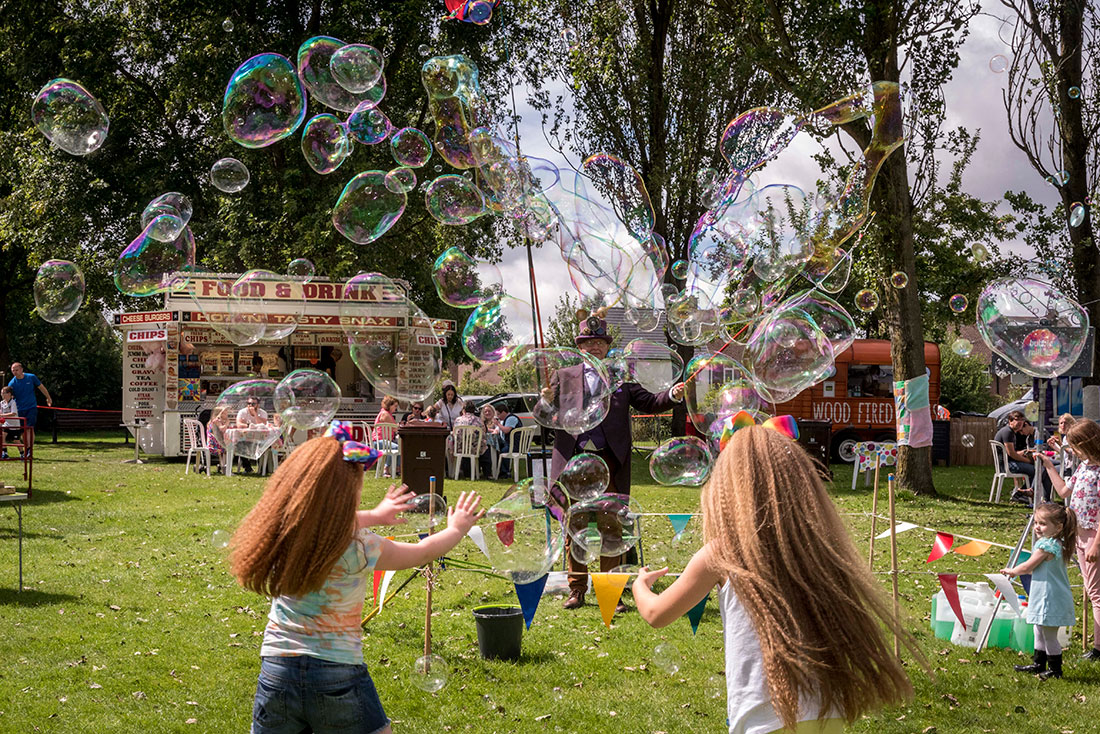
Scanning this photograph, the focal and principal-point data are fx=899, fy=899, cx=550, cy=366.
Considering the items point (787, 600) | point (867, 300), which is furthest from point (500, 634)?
point (867, 300)

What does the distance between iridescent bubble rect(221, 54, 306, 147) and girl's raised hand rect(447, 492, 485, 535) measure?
4.66 metres

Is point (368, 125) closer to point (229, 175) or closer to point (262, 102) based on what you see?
point (262, 102)

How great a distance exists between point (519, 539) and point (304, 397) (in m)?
3.39

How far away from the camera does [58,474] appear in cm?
1366

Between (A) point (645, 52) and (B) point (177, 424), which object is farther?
(A) point (645, 52)

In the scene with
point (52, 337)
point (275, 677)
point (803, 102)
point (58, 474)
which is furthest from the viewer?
point (52, 337)

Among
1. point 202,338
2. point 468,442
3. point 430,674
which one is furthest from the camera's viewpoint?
point 202,338

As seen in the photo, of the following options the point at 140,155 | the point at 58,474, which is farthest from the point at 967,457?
the point at 140,155

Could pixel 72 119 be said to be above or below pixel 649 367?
above

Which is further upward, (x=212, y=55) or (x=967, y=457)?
(x=212, y=55)

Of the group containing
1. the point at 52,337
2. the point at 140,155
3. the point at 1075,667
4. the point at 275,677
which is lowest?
the point at 1075,667

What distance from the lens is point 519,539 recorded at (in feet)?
14.8

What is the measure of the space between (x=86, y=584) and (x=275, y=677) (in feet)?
16.8

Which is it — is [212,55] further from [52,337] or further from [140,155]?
[52,337]
